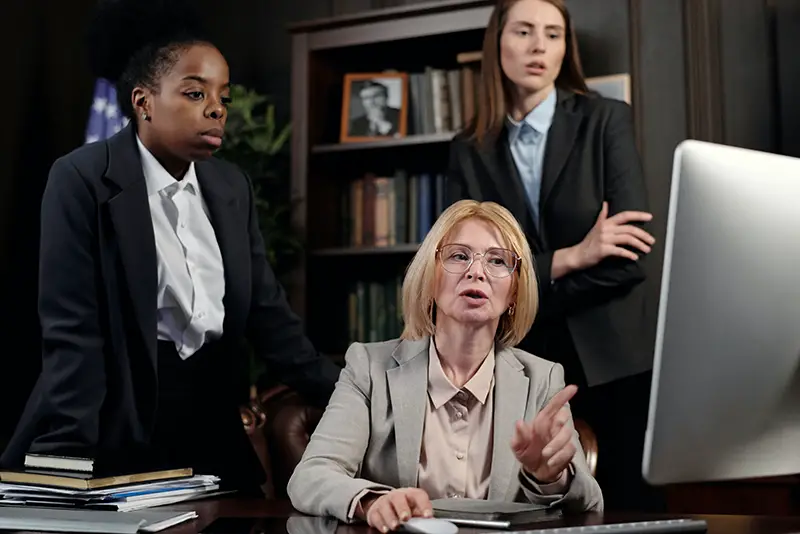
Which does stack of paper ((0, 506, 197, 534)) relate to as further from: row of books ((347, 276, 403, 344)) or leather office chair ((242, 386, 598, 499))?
row of books ((347, 276, 403, 344))

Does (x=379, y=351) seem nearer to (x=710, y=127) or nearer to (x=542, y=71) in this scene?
(x=542, y=71)

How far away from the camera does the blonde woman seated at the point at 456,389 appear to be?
1.38m

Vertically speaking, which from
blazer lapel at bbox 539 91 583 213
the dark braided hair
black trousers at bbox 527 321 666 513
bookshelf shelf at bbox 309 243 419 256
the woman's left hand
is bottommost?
black trousers at bbox 527 321 666 513

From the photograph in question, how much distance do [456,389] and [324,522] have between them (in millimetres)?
402

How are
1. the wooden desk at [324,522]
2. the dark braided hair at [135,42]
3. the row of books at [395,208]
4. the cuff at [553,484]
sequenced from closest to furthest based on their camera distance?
the wooden desk at [324,522] < the cuff at [553,484] < the dark braided hair at [135,42] < the row of books at [395,208]

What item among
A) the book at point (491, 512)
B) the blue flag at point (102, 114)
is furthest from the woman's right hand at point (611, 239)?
the blue flag at point (102, 114)

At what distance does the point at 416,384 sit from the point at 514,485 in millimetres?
227

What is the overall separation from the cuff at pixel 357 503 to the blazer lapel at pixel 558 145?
1176 millimetres

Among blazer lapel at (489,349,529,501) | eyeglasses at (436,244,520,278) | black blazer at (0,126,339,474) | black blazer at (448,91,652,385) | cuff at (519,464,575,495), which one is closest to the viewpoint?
cuff at (519,464,575,495)

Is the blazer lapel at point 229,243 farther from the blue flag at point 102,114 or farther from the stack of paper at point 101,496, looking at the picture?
the blue flag at point 102,114

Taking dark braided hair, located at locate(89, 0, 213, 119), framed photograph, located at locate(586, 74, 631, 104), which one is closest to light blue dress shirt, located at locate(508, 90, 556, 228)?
Answer: framed photograph, located at locate(586, 74, 631, 104)

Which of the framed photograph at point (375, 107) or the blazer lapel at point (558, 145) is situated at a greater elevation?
the framed photograph at point (375, 107)

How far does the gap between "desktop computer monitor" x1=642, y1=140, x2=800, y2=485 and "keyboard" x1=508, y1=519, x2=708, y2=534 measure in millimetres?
112

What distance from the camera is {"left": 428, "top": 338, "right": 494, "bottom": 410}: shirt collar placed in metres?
1.49
